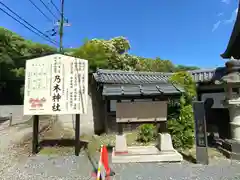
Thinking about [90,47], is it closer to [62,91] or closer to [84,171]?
[62,91]

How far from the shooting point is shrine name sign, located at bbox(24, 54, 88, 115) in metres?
5.95

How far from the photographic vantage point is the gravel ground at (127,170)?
4426 millimetres

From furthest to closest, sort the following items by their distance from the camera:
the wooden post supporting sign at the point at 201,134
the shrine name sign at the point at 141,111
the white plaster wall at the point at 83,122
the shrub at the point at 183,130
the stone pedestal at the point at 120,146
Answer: the white plaster wall at the point at 83,122, the shrub at the point at 183,130, the shrine name sign at the point at 141,111, the stone pedestal at the point at 120,146, the wooden post supporting sign at the point at 201,134

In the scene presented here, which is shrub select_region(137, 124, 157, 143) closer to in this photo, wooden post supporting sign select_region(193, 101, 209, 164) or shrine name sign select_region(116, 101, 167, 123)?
shrine name sign select_region(116, 101, 167, 123)

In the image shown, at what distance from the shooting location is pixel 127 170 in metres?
4.85

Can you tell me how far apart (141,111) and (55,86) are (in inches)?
116

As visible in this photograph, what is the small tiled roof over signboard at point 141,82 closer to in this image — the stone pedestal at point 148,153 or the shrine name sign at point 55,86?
the shrine name sign at point 55,86

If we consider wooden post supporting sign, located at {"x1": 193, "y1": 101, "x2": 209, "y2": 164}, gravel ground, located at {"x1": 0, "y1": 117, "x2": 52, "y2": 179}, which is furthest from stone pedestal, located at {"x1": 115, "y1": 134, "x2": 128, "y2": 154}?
gravel ground, located at {"x1": 0, "y1": 117, "x2": 52, "y2": 179}

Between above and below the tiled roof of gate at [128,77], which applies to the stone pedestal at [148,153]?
below

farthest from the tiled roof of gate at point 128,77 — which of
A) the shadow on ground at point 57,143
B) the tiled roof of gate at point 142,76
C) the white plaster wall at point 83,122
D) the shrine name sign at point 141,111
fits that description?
the shrine name sign at point 141,111

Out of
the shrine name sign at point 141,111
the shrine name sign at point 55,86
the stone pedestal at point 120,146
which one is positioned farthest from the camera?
the shrine name sign at point 55,86

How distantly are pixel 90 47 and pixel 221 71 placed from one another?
12.2 metres

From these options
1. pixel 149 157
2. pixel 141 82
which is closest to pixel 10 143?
pixel 149 157

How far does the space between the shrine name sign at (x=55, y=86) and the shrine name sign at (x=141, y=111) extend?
125cm
